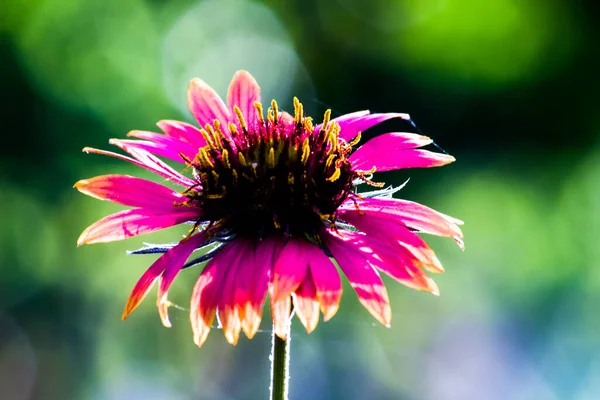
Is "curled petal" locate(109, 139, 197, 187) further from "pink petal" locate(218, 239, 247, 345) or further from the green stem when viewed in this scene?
the green stem

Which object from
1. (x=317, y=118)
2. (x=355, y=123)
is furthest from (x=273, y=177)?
(x=317, y=118)

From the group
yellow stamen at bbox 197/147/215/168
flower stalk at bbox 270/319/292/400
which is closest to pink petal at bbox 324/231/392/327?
flower stalk at bbox 270/319/292/400

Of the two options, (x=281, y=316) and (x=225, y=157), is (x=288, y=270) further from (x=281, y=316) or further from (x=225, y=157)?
(x=225, y=157)

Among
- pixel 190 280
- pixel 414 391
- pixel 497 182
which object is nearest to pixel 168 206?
pixel 414 391

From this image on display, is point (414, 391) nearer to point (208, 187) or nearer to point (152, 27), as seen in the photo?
point (208, 187)

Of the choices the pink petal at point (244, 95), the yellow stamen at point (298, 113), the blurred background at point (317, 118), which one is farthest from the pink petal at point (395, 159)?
the blurred background at point (317, 118)

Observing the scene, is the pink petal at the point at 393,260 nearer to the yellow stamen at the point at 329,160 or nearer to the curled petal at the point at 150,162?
the yellow stamen at the point at 329,160
